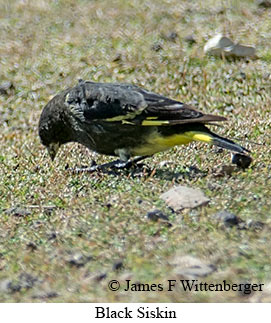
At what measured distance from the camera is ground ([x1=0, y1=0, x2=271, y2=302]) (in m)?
4.58

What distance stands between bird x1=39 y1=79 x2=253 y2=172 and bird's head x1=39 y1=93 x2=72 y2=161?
0.04 ft

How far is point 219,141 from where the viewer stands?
20.8 feet

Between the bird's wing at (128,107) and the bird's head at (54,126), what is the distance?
7.8 inches

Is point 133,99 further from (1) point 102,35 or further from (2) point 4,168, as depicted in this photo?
(1) point 102,35

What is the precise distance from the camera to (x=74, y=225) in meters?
5.34

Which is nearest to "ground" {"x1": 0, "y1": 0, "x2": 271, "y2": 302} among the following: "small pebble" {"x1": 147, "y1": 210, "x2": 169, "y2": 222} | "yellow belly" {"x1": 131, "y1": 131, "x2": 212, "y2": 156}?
"small pebble" {"x1": 147, "y1": 210, "x2": 169, "y2": 222}

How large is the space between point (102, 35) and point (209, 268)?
659cm

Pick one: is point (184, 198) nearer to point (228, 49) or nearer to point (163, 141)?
point (163, 141)

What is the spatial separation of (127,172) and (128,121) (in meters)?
0.46

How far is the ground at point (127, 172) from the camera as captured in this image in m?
4.58

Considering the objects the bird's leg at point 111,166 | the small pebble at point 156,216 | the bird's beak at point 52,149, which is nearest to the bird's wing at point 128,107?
the bird's leg at point 111,166

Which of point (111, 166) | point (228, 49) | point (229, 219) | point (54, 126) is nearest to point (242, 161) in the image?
point (111, 166)

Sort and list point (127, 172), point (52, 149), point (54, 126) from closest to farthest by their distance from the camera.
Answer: point (127, 172), point (54, 126), point (52, 149)

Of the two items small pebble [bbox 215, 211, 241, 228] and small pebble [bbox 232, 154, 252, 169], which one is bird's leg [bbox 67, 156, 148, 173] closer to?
small pebble [bbox 232, 154, 252, 169]
